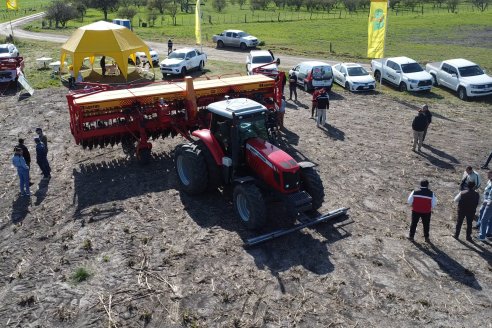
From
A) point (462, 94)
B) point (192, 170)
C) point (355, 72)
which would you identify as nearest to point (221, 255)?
point (192, 170)

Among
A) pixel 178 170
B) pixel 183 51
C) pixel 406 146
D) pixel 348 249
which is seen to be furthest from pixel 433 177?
pixel 183 51

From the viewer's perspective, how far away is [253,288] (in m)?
8.27

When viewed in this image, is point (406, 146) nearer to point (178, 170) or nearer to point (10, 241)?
point (178, 170)

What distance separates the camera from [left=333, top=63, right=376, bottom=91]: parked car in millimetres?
22703

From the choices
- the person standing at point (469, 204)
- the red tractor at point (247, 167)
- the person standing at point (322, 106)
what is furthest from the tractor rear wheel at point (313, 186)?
the person standing at point (322, 106)

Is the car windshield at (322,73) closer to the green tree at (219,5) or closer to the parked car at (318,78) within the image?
the parked car at (318,78)

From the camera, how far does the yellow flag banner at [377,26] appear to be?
843 inches

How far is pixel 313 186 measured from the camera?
9984mm

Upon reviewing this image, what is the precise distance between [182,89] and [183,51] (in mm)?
12941

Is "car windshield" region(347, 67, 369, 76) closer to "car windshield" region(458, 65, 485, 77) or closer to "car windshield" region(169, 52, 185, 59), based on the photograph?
"car windshield" region(458, 65, 485, 77)

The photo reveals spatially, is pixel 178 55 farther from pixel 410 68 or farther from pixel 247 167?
pixel 247 167

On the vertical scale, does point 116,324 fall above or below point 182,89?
below

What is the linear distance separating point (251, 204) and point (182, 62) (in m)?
18.3

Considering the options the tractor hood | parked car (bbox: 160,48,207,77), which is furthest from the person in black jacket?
parked car (bbox: 160,48,207,77)
